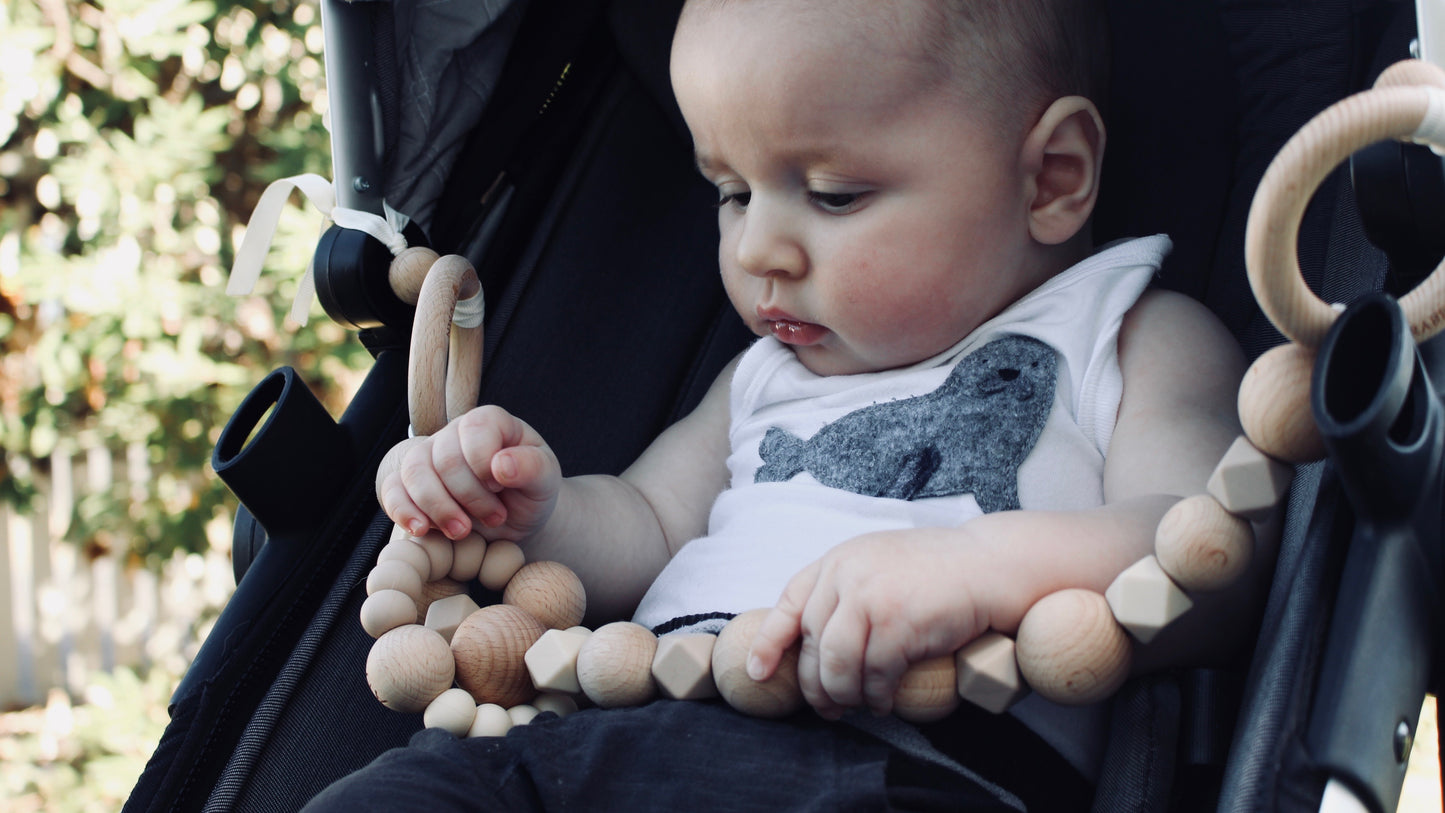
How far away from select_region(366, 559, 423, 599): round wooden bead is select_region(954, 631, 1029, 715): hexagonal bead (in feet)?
1.36

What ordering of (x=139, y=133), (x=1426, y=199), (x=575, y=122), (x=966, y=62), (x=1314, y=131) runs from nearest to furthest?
(x=1314, y=131)
(x=1426, y=199)
(x=966, y=62)
(x=575, y=122)
(x=139, y=133)

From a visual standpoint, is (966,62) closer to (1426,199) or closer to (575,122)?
(1426,199)

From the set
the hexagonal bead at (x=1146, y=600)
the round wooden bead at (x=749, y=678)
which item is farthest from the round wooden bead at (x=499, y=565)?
the hexagonal bead at (x=1146, y=600)

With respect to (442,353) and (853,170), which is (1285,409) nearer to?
(853,170)

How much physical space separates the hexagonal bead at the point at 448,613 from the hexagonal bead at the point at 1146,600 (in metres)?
0.48

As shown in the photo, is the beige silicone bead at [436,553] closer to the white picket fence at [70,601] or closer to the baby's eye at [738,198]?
the baby's eye at [738,198]

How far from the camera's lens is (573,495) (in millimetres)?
1062

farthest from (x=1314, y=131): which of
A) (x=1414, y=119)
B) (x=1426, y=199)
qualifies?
(x=1426, y=199)

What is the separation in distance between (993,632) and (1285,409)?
0.73 ft

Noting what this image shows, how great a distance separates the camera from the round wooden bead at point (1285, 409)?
622 millimetres

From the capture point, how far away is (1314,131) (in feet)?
1.86

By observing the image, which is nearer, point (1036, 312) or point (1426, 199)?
point (1426, 199)

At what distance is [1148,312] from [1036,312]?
10 cm

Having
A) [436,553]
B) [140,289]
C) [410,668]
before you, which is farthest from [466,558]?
[140,289]
